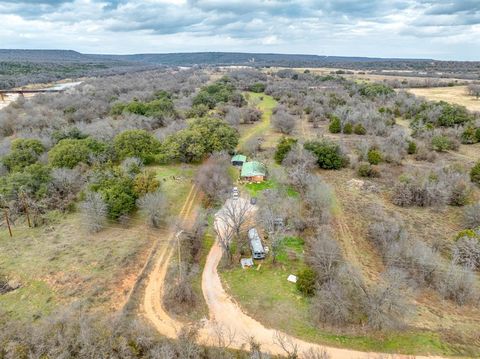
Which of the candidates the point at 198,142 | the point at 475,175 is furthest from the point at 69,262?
the point at 475,175

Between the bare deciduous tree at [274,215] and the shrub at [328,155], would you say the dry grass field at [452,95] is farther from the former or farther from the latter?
the bare deciduous tree at [274,215]

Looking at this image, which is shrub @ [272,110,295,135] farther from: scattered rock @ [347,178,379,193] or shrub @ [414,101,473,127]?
shrub @ [414,101,473,127]

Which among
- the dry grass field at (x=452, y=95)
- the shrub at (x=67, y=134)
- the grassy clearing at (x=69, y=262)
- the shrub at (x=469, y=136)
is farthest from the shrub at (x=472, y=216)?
the shrub at (x=67, y=134)

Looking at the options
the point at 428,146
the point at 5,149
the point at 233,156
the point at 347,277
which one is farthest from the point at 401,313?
the point at 5,149

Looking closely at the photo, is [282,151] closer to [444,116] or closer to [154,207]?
[154,207]

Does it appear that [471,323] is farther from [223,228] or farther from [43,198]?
[43,198]
